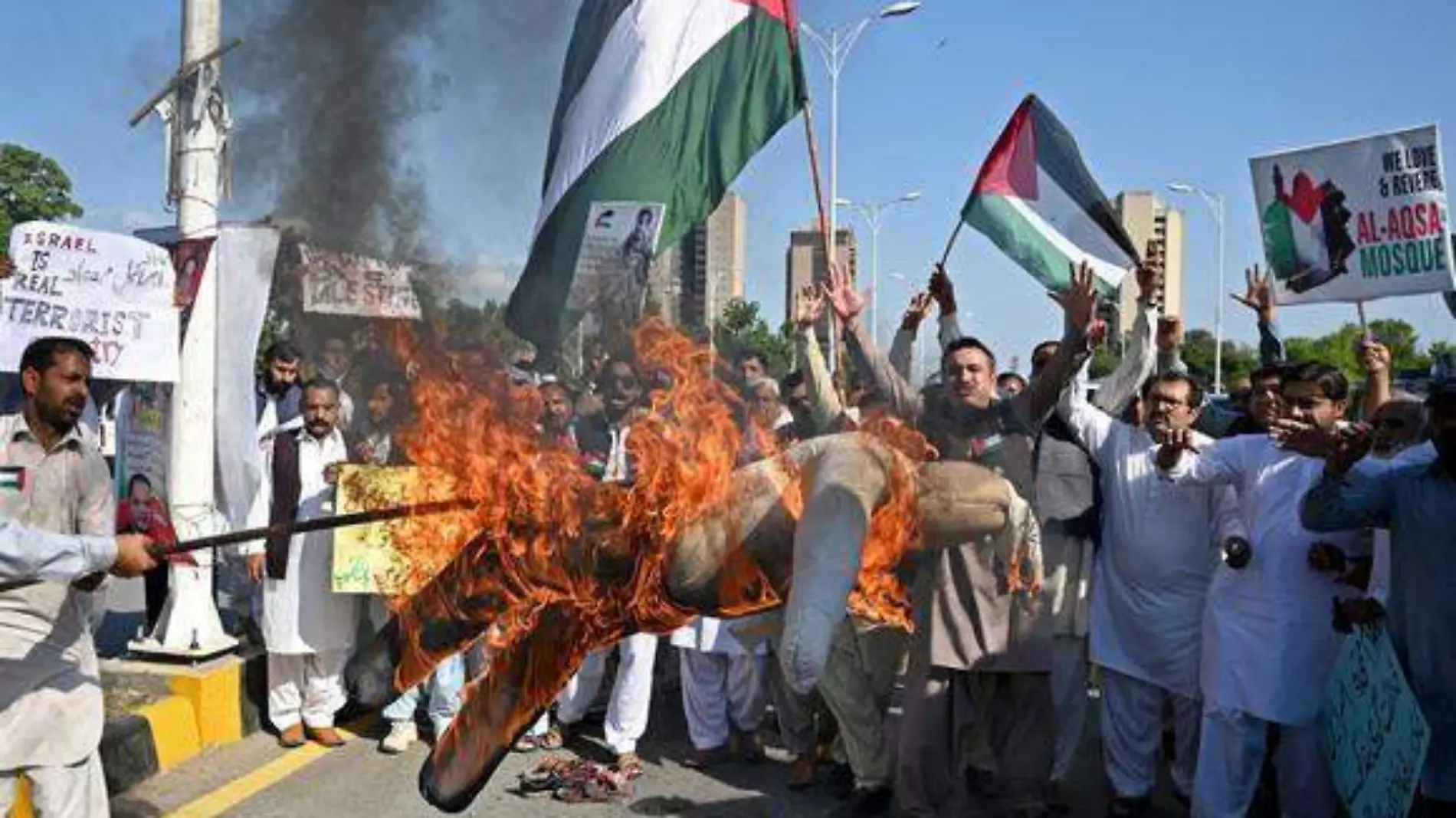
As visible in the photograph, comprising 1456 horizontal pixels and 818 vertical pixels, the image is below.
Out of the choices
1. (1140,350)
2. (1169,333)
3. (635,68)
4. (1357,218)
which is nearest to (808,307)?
(1140,350)

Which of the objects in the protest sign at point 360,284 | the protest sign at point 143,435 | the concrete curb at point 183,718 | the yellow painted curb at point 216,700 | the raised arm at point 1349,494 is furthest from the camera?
the protest sign at point 143,435

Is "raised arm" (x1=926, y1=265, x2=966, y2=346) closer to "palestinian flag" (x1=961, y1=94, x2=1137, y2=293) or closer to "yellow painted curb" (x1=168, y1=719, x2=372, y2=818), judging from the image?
"palestinian flag" (x1=961, y1=94, x2=1137, y2=293)

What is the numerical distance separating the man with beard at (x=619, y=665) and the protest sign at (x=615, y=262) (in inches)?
9.9

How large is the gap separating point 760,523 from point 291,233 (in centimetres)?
299

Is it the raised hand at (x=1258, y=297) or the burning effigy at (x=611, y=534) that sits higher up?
the raised hand at (x=1258, y=297)

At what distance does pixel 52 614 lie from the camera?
379 cm

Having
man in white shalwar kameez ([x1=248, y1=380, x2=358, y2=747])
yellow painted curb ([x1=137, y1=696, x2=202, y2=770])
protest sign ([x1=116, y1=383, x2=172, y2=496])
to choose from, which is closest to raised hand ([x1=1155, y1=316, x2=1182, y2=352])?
man in white shalwar kameez ([x1=248, y1=380, x2=358, y2=747])

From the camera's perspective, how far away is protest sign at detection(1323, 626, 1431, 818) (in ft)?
12.9

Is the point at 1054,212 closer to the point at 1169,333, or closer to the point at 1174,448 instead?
the point at 1169,333

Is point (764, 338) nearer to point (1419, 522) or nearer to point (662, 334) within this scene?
point (662, 334)

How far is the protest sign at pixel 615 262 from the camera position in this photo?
559 centimetres

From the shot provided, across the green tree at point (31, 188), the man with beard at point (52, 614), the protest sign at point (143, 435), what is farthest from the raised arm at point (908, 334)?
the green tree at point (31, 188)

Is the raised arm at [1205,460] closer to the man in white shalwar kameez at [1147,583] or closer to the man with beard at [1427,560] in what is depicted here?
the man in white shalwar kameez at [1147,583]

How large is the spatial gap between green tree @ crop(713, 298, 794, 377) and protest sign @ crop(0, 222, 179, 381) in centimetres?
291
